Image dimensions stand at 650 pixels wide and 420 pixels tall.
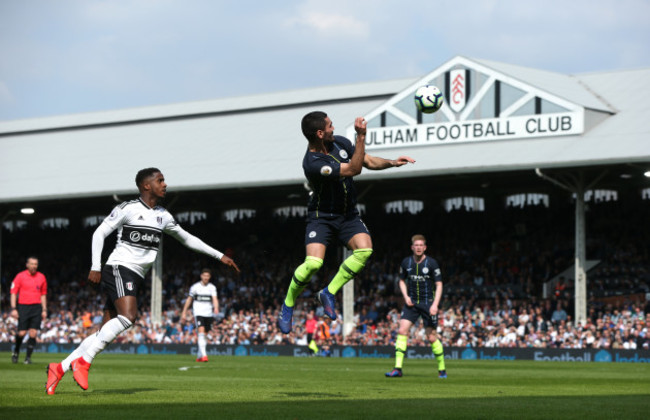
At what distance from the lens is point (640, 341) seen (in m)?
26.5

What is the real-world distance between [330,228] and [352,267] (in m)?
0.53

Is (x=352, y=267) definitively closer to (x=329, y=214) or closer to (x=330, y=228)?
(x=330, y=228)

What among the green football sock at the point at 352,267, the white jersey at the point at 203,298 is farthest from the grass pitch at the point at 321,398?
the white jersey at the point at 203,298

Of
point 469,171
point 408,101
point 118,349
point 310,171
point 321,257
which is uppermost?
point 408,101

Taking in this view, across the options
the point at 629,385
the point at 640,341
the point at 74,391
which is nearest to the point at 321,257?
Result: the point at 74,391

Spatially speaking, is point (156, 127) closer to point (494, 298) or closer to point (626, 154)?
point (494, 298)

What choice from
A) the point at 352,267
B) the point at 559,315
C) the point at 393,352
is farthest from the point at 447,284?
Answer: the point at 352,267

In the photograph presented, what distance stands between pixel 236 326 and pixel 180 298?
243 inches

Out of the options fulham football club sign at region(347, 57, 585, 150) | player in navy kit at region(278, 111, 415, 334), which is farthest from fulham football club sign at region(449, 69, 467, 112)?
player in navy kit at region(278, 111, 415, 334)

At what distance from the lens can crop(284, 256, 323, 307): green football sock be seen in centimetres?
1090

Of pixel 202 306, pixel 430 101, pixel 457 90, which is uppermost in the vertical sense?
pixel 457 90

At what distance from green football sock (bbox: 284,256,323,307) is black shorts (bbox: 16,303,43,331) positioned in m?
9.74

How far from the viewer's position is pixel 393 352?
3008 cm

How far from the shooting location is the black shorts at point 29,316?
64.2ft
